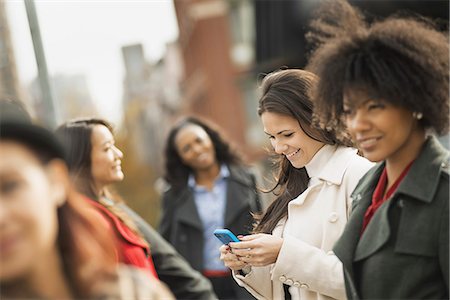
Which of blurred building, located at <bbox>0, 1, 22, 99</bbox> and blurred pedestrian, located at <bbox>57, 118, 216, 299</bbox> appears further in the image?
blurred building, located at <bbox>0, 1, 22, 99</bbox>

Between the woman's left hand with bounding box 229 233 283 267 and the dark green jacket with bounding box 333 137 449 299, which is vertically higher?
the dark green jacket with bounding box 333 137 449 299

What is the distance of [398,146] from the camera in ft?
9.56

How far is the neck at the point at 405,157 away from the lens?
9.68 ft

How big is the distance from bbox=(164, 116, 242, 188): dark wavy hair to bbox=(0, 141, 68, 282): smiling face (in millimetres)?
5210

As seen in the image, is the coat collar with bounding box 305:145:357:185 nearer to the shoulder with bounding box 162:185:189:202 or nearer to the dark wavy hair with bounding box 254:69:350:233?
the dark wavy hair with bounding box 254:69:350:233

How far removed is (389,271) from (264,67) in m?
18.0

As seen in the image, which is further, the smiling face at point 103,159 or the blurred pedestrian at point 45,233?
the smiling face at point 103,159

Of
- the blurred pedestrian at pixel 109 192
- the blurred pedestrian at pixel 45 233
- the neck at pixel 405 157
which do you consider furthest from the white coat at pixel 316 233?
the blurred pedestrian at pixel 45 233

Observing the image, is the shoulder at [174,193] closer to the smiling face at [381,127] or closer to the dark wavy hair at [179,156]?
the dark wavy hair at [179,156]

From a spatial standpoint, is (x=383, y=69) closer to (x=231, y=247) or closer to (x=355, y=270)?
(x=355, y=270)

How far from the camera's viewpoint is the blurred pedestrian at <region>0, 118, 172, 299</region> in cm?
200

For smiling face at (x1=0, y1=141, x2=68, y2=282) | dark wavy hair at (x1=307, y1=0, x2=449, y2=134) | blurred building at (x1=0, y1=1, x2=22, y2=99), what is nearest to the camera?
smiling face at (x1=0, y1=141, x2=68, y2=282)

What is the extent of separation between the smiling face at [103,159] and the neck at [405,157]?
7.29ft

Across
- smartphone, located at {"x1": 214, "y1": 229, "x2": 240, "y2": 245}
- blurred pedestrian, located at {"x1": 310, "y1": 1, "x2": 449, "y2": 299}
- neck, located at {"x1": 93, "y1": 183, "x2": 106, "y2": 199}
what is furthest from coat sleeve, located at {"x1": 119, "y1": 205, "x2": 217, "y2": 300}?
blurred pedestrian, located at {"x1": 310, "y1": 1, "x2": 449, "y2": 299}
